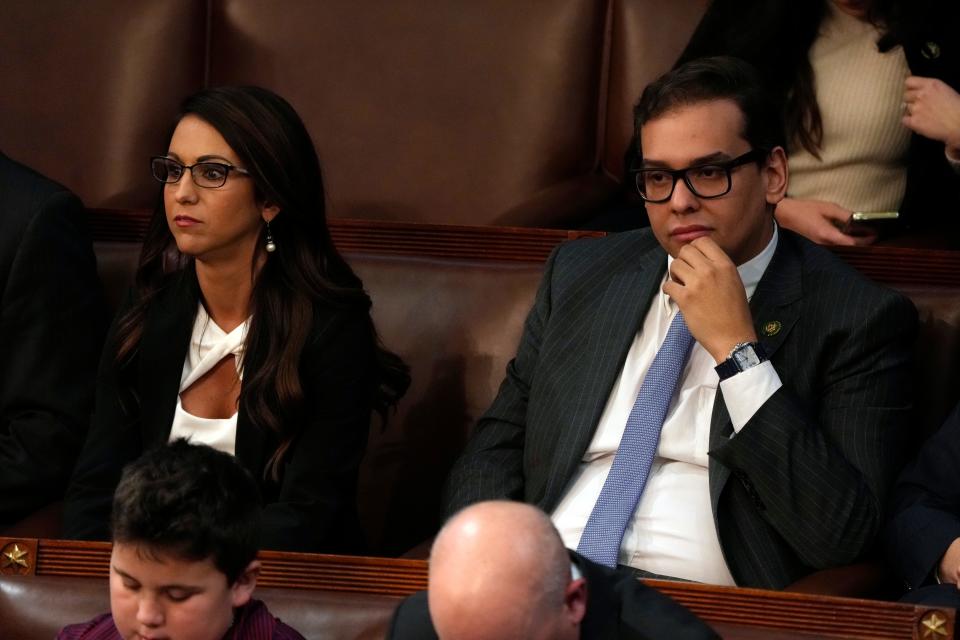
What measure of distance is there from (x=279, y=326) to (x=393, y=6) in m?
0.68

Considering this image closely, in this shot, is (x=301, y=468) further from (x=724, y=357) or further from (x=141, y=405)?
(x=724, y=357)

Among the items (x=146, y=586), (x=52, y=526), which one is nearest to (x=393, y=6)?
(x=52, y=526)

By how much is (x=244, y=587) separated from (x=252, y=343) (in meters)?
0.42

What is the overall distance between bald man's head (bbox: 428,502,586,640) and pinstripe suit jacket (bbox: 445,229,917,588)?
1.34 ft

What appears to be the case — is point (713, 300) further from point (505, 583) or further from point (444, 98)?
point (444, 98)

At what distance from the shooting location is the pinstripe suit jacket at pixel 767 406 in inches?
→ 48.0

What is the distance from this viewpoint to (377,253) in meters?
1.57

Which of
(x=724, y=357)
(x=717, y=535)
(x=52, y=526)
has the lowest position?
(x=52, y=526)

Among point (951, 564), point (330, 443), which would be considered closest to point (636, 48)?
point (330, 443)

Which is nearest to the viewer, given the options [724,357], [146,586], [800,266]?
[146,586]

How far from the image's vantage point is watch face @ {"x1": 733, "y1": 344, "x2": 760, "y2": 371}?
1239 millimetres

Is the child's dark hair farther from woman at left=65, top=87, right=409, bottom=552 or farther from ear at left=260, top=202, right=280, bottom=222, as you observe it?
ear at left=260, top=202, right=280, bottom=222

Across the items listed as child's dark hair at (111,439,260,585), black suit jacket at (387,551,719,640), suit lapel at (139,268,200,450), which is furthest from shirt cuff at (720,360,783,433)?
suit lapel at (139,268,200,450)

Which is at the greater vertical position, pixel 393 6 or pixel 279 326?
pixel 393 6
